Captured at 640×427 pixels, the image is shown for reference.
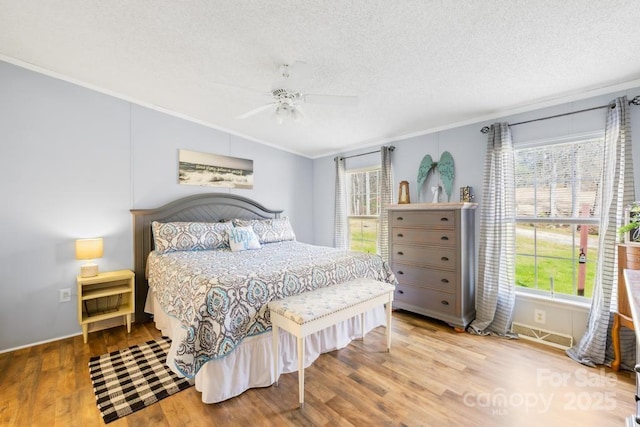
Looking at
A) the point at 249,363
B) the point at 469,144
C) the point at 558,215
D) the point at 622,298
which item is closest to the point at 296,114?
the point at 249,363

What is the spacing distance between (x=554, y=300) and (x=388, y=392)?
6.64ft

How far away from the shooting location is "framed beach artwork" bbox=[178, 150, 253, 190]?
377 cm

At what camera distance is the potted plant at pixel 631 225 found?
2.02m

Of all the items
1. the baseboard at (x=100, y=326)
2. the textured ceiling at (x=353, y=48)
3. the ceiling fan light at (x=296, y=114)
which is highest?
the textured ceiling at (x=353, y=48)

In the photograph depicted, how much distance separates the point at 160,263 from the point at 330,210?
2.92 metres

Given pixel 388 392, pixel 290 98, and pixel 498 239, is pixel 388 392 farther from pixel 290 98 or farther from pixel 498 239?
pixel 290 98

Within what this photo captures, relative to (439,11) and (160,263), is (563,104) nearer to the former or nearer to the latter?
(439,11)

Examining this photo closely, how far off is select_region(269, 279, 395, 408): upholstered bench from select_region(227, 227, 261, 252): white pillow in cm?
140

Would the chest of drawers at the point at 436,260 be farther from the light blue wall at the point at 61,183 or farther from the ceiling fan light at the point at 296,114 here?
the light blue wall at the point at 61,183

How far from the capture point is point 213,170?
4.02 metres

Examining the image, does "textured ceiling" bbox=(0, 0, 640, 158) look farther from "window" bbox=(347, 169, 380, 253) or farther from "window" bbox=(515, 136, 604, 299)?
"window" bbox=(347, 169, 380, 253)

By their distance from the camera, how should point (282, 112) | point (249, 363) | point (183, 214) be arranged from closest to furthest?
point (249, 363) < point (282, 112) < point (183, 214)

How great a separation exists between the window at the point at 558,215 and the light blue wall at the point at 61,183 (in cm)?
422

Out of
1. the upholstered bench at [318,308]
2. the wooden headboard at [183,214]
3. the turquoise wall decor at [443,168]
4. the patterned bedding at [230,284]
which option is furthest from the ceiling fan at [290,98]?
the wooden headboard at [183,214]
